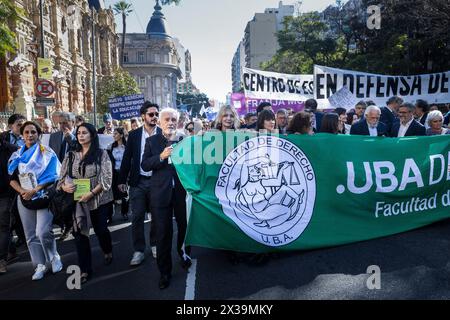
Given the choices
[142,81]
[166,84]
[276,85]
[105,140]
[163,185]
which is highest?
[142,81]

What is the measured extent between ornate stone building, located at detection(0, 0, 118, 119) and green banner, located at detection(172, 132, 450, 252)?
14652mm

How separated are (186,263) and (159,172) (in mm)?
1176

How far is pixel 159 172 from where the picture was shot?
4.23m

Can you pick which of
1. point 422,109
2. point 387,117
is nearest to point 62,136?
point 387,117

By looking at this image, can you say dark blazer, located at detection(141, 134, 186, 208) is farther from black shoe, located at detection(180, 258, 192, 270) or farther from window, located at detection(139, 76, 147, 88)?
window, located at detection(139, 76, 147, 88)

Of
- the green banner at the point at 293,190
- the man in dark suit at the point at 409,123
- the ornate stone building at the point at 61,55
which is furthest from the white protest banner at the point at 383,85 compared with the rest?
the ornate stone building at the point at 61,55

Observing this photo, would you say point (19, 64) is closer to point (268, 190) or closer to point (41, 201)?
point (41, 201)

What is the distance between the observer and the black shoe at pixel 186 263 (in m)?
4.54

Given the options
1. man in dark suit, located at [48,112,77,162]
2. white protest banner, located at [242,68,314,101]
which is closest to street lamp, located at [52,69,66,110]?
white protest banner, located at [242,68,314,101]

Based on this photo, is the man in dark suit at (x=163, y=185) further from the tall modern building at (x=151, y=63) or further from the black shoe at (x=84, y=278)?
the tall modern building at (x=151, y=63)

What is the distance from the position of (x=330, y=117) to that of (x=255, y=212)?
1.86 meters

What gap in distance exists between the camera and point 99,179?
4461 millimetres

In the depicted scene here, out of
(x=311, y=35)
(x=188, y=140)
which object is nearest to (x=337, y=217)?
(x=188, y=140)
